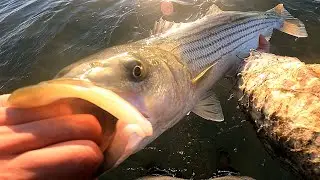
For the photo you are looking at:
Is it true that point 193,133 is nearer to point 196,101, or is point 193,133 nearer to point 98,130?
point 196,101

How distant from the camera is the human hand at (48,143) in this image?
153 centimetres

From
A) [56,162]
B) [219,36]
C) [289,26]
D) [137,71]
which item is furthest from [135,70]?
[289,26]

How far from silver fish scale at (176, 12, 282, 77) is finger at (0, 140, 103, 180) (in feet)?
6.76

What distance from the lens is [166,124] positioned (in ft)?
9.19

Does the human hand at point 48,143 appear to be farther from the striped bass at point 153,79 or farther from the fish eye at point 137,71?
the fish eye at point 137,71

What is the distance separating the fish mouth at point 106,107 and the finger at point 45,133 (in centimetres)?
11

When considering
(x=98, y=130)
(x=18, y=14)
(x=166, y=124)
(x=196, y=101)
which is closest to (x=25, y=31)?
(x=18, y=14)

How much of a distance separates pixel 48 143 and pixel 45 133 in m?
0.05

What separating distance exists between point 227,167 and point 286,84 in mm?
1239

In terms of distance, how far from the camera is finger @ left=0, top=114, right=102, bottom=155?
156 centimetres

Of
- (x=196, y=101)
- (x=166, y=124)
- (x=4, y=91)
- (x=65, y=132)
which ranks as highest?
(x=65, y=132)

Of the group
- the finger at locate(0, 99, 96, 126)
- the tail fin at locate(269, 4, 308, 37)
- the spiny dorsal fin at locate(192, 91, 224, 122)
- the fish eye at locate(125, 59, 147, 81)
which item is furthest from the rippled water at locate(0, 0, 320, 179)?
the finger at locate(0, 99, 96, 126)

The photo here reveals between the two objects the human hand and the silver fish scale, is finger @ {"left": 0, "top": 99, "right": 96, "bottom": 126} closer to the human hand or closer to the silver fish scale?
the human hand

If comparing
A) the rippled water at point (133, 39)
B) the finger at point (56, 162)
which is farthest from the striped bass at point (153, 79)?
the rippled water at point (133, 39)
